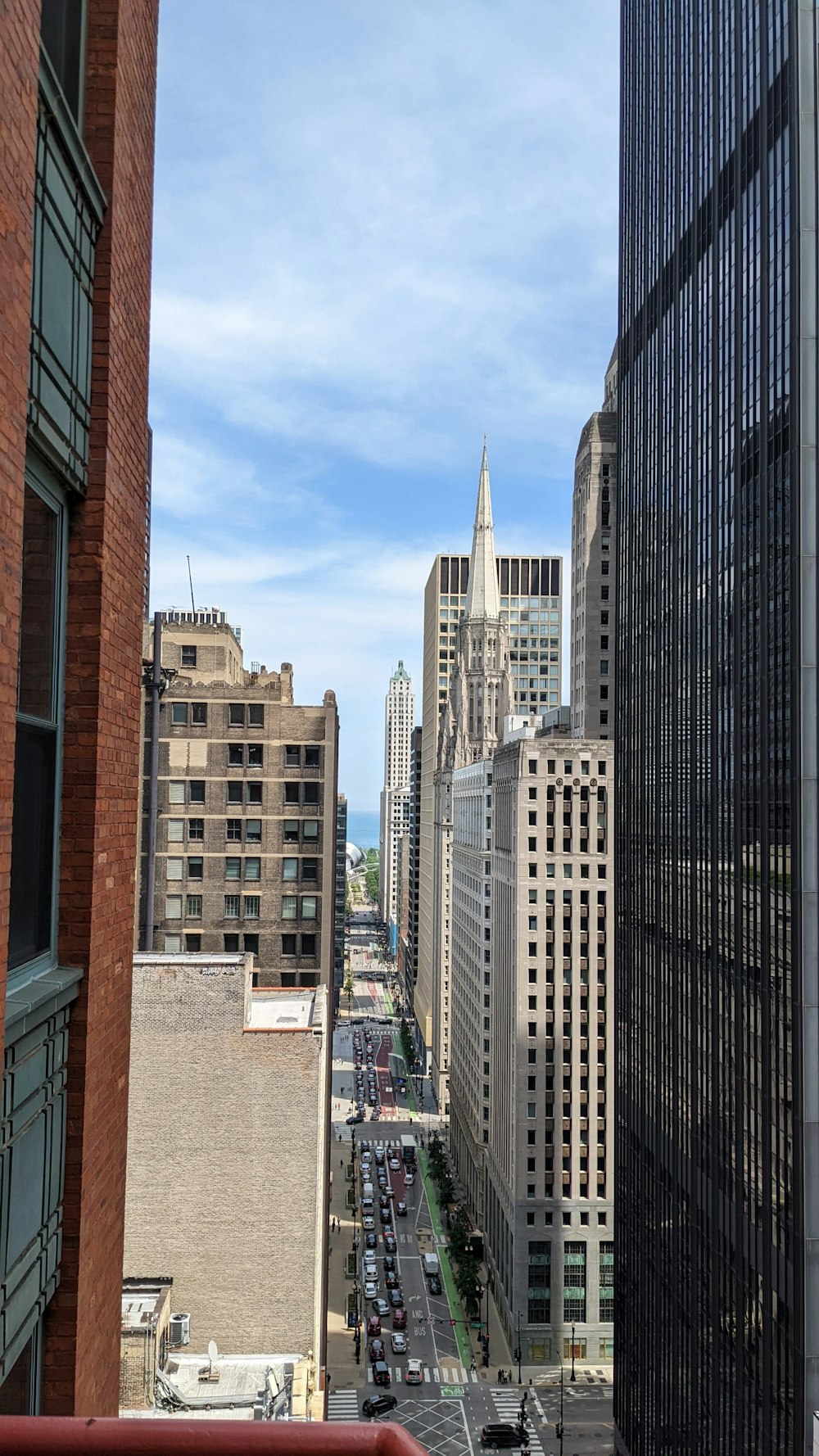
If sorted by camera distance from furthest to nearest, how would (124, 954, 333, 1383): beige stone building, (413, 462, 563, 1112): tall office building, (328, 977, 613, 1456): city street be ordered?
(413, 462, 563, 1112): tall office building, (328, 977, 613, 1456): city street, (124, 954, 333, 1383): beige stone building

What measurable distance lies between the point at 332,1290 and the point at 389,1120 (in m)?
56.8

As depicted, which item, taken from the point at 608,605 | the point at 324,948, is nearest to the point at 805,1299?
the point at 324,948

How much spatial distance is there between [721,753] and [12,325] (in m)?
50.6

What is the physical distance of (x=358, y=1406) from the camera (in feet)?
234

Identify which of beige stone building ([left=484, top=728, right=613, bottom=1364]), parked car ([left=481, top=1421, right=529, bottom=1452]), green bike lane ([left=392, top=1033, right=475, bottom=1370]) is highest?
beige stone building ([left=484, top=728, right=613, bottom=1364])

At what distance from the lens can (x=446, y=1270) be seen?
100 meters

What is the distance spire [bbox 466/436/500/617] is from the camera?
165125 mm

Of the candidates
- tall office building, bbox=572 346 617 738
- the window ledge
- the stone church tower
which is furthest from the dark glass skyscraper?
the stone church tower

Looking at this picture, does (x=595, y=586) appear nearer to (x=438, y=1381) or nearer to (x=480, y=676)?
(x=480, y=676)

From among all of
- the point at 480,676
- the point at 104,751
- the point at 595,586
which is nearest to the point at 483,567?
the point at 480,676

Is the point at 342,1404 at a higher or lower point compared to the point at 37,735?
lower

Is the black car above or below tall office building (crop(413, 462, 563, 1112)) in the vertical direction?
below

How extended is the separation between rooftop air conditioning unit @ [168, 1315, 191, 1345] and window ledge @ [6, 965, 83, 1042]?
1217 inches

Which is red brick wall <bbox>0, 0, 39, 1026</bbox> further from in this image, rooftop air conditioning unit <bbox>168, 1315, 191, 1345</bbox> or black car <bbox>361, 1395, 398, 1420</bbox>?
black car <bbox>361, 1395, 398, 1420</bbox>
